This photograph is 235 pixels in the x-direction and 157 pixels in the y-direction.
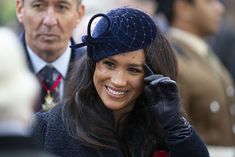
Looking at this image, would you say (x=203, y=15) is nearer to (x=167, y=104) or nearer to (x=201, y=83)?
(x=201, y=83)

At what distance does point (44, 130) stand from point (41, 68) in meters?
0.89

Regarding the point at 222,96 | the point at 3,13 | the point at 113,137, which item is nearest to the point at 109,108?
the point at 113,137

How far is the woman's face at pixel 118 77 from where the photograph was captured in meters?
4.96

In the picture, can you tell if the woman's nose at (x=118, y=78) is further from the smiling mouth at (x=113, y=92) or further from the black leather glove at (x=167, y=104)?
the black leather glove at (x=167, y=104)

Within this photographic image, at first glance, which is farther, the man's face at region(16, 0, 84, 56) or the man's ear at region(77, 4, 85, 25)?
the man's ear at region(77, 4, 85, 25)

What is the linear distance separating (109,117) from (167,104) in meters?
0.32

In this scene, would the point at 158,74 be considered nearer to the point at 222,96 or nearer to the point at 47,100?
the point at 47,100

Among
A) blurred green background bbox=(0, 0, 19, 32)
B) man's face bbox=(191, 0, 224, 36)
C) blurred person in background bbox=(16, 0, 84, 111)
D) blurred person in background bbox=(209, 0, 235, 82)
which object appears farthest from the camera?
blurred green background bbox=(0, 0, 19, 32)

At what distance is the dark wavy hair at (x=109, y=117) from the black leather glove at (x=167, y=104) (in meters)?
0.11

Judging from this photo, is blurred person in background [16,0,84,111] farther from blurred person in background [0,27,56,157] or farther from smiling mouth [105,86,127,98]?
blurred person in background [0,27,56,157]

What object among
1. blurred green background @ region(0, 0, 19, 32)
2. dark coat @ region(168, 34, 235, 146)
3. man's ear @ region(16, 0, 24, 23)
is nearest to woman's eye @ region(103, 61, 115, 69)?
man's ear @ region(16, 0, 24, 23)

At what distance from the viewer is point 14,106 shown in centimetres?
329

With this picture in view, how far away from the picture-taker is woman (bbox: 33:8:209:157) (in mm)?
4867

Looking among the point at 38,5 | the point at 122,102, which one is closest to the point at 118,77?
the point at 122,102
